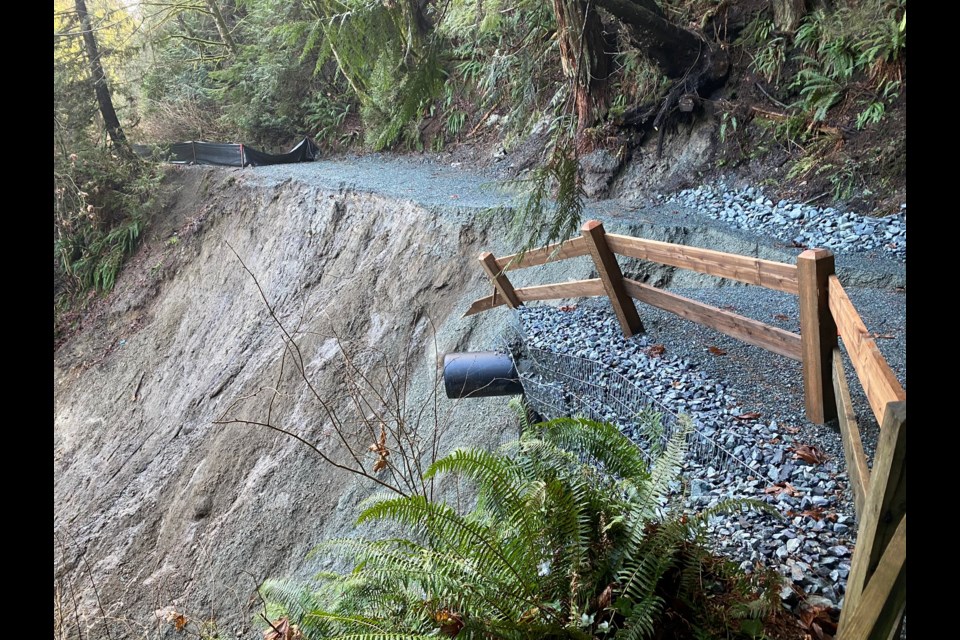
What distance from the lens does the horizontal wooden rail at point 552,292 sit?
5.31 m

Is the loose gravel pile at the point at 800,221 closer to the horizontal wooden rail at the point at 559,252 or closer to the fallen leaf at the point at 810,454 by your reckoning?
the horizontal wooden rail at the point at 559,252

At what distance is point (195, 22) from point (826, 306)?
55.0ft

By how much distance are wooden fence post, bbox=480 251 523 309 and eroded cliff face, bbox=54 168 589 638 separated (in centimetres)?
21

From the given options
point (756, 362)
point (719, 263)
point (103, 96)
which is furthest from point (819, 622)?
point (103, 96)

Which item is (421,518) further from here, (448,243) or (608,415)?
(448,243)

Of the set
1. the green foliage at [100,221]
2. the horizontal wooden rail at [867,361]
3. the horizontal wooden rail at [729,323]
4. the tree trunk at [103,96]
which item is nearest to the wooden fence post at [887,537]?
the horizontal wooden rail at [867,361]

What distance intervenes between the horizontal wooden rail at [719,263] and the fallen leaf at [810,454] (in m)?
0.81

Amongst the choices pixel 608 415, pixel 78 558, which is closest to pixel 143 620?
pixel 78 558

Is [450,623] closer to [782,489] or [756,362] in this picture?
[782,489]

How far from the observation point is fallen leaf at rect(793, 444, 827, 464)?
3070mm

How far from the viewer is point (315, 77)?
47.3 feet

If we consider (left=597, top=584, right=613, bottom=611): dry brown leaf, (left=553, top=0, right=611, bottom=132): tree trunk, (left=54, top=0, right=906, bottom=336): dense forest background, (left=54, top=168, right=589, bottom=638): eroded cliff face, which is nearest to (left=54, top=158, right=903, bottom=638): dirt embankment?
(left=54, top=168, right=589, bottom=638): eroded cliff face

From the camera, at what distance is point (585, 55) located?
7.98 m

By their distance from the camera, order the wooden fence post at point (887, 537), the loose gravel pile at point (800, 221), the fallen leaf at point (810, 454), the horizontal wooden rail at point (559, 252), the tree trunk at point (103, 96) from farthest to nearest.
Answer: the tree trunk at point (103, 96)
the loose gravel pile at point (800, 221)
the horizontal wooden rail at point (559, 252)
the fallen leaf at point (810, 454)
the wooden fence post at point (887, 537)
